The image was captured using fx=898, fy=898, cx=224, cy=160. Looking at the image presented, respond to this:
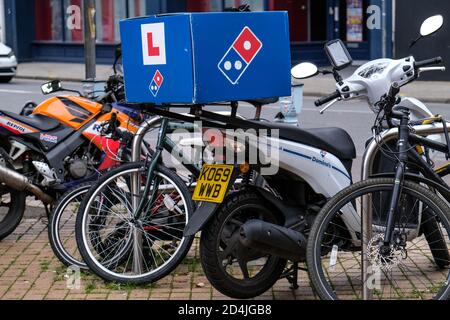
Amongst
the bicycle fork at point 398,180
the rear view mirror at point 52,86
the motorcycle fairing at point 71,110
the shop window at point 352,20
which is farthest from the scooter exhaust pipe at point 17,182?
the shop window at point 352,20

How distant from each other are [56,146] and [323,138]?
8.05 ft

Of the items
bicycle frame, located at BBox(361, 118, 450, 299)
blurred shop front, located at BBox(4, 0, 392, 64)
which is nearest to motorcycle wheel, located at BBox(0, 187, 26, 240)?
bicycle frame, located at BBox(361, 118, 450, 299)

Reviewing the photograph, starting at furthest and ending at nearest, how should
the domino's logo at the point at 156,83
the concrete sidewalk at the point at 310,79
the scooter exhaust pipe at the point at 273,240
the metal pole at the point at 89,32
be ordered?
the concrete sidewalk at the point at 310,79 < the metal pole at the point at 89,32 < the domino's logo at the point at 156,83 < the scooter exhaust pipe at the point at 273,240

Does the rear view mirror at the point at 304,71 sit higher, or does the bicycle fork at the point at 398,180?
the rear view mirror at the point at 304,71

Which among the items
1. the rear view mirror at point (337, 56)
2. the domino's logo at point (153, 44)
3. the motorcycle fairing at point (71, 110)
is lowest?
the motorcycle fairing at point (71, 110)

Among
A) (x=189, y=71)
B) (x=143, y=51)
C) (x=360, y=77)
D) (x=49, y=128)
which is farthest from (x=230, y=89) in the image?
(x=49, y=128)

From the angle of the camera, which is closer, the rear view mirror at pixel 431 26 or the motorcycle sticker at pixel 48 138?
the rear view mirror at pixel 431 26

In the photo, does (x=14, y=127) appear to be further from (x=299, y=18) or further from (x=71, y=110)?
(x=299, y=18)

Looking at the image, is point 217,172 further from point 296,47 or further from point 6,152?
point 296,47

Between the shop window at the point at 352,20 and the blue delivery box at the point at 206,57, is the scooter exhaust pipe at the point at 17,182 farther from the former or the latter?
the shop window at the point at 352,20

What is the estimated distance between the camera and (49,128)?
22.4 feet

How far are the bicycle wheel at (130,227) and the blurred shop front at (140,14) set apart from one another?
57.1 ft

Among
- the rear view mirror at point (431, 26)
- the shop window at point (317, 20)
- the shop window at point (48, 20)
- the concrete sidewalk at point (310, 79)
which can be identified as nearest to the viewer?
the rear view mirror at point (431, 26)

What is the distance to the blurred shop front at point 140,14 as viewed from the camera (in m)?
24.6
